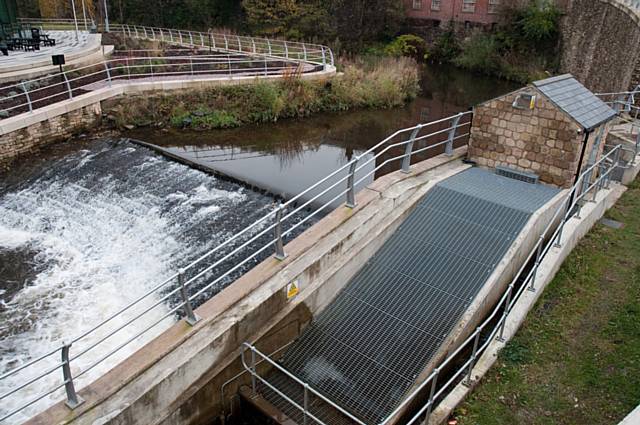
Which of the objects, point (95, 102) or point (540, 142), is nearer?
Result: point (540, 142)

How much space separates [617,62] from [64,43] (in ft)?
89.6

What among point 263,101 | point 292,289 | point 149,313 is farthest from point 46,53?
point 292,289

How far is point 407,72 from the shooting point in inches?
968

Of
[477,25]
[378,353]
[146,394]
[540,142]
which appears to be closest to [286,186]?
[540,142]

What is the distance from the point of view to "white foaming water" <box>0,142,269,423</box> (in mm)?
7566

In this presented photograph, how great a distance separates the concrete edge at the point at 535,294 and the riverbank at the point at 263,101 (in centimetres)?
1257

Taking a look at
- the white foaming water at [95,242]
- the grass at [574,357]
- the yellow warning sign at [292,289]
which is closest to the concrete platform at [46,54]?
the white foaming water at [95,242]

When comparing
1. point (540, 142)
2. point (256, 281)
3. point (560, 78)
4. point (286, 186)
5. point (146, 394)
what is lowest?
point (286, 186)

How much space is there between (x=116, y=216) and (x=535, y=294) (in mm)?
8519

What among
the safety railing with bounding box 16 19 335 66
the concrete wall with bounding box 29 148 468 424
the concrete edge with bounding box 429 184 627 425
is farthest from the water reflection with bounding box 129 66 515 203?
the concrete edge with bounding box 429 184 627 425

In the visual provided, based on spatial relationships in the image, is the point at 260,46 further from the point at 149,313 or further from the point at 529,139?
the point at 149,313

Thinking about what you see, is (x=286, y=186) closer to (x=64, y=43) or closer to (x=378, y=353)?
(x=378, y=353)

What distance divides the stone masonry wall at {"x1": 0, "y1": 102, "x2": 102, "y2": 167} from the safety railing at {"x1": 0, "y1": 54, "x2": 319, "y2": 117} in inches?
25.7

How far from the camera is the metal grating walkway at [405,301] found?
21.8 feet
